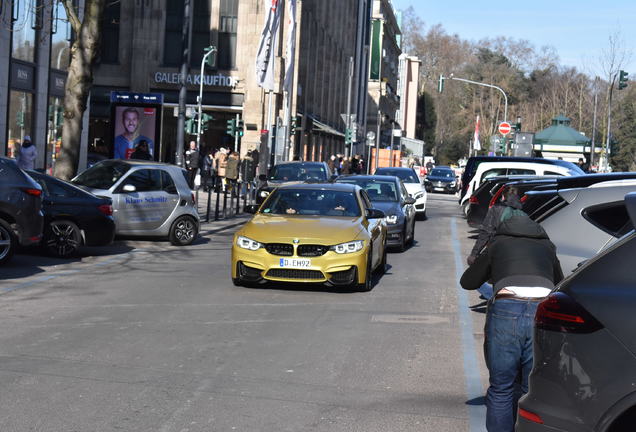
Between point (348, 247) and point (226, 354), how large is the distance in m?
4.72

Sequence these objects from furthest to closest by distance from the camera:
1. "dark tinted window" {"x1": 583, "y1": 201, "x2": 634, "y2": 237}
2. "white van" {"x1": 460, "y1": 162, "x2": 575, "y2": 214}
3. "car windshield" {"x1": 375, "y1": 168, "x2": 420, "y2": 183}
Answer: "car windshield" {"x1": 375, "y1": 168, "x2": 420, "y2": 183} < "white van" {"x1": 460, "y1": 162, "x2": 575, "y2": 214} < "dark tinted window" {"x1": 583, "y1": 201, "x2": 634, "y2": 237}

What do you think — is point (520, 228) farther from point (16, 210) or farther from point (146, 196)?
point (146, 196)

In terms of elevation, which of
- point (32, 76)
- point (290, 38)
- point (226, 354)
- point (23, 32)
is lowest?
point (226, 354)

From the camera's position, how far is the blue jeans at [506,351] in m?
5.86

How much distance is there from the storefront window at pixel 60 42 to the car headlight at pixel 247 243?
73.4 ft

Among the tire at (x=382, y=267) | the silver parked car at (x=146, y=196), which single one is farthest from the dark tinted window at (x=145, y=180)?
the tire at (x=382, y=267)

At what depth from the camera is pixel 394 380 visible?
8195mm

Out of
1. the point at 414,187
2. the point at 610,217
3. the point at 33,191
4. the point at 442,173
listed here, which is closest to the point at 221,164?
the point at 414,187

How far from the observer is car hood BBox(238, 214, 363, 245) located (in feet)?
44.0

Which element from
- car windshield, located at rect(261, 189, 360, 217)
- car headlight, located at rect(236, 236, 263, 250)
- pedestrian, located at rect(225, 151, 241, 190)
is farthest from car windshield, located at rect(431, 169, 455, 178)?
car headlight, located at rect(236, 236, 263, 250)

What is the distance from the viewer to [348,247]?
44.3ft

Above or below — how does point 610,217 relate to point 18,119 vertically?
below

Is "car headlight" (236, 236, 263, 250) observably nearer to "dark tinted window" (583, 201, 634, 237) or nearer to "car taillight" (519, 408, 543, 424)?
"dark tinted window" (583, 201, 634, 237)

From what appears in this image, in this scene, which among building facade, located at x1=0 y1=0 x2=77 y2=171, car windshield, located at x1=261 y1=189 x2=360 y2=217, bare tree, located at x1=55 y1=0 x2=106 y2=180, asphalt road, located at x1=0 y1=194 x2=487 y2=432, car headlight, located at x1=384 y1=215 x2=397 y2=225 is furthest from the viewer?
building facade, located at x1=0 y1=0 x2=77 y2=171
